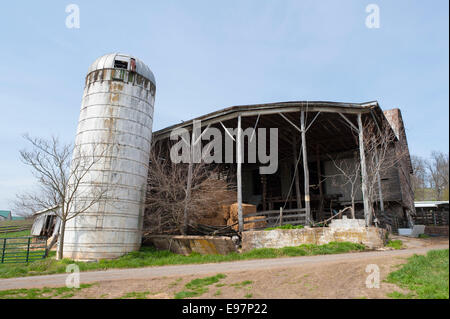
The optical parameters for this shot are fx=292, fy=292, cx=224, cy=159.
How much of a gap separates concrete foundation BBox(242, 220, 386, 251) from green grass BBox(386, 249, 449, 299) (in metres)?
4.70

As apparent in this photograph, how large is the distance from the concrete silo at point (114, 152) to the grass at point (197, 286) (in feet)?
24.5

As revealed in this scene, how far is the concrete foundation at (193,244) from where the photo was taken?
44.1 ft

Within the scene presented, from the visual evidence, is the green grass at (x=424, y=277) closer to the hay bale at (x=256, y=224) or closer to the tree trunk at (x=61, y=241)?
the hay bale at (x=256, y=224)

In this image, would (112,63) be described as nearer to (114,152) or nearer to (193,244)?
(114,152)

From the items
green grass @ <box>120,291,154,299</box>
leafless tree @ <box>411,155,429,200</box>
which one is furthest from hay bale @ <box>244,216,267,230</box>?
leafless tree @ <box>411,155,429,200</box>

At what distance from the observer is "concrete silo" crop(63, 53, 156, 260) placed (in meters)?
13.3

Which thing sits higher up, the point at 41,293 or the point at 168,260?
the point at 41,293

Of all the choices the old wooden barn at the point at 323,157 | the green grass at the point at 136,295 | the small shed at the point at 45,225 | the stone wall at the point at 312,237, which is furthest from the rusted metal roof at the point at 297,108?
the small shed at the point at 45,225

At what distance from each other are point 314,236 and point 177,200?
742 cm

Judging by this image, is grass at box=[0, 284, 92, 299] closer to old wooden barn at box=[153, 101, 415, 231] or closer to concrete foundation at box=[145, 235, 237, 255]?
concrete foundation at box=[145, 235, 237, 255]

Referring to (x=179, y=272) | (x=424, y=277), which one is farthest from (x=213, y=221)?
(x=424, y=277)

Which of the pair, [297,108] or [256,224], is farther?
[256,224]

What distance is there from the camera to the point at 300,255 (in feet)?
37.9

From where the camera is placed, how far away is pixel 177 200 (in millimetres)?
16047
